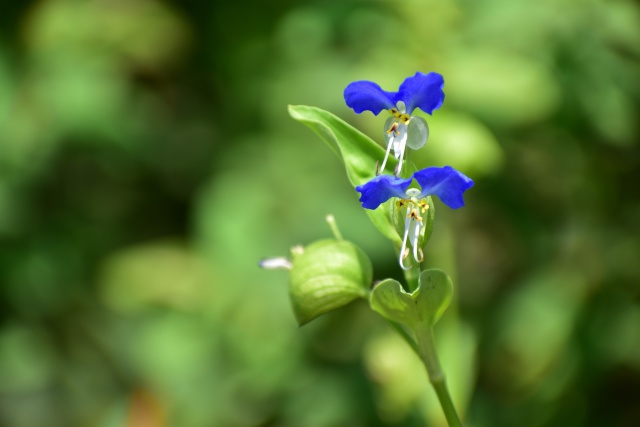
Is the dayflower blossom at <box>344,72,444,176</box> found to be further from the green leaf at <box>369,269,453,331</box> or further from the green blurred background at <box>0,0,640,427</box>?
the green blurred background at <box>0,0,640,427</box>

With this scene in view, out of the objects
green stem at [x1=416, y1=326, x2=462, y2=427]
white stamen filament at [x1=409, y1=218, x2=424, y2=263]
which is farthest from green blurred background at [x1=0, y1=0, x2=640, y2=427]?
white stamen filament at [x1=409, y1=218, x2=424, y2=263]

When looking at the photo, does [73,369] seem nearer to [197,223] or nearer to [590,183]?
[197,223]

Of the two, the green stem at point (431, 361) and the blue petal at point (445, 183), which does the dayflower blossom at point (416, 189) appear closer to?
the blue petal at point (445, 183)

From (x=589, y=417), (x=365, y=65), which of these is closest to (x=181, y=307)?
(x=365, y=65)

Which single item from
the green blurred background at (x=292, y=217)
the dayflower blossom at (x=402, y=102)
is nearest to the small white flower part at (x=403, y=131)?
the dayflower blossom at (x=402, y=102)

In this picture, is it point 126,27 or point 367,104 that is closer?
point 367,104

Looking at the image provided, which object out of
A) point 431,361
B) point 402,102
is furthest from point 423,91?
point 431,361
